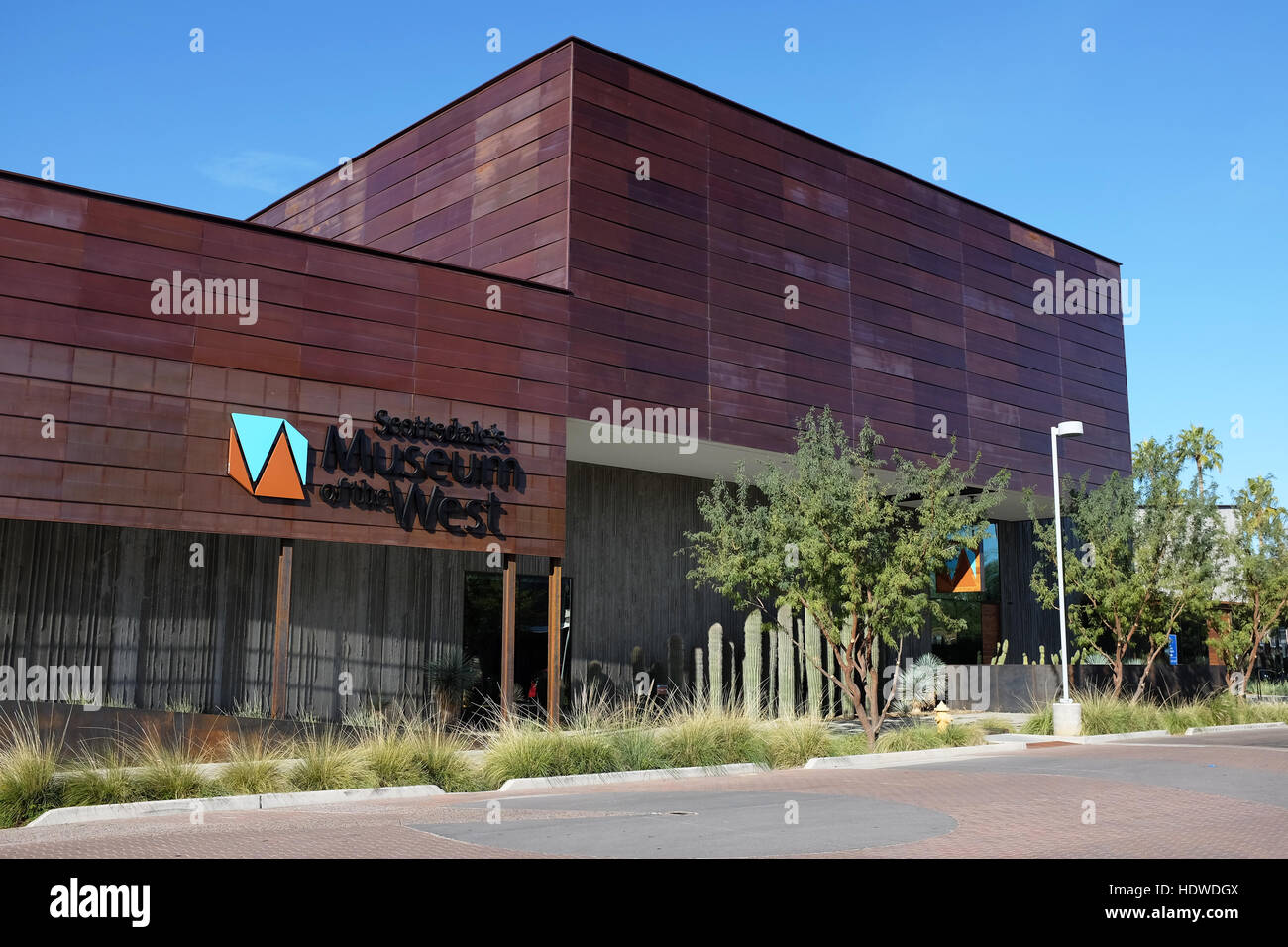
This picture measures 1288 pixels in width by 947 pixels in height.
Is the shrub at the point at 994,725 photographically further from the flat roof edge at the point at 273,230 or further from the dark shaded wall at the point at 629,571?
A: the flat roof edge at the point at 273,230

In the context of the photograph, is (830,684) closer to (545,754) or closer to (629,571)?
(629,571)

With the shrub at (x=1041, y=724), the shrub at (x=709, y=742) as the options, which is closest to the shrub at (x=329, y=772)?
the shrub at (x=709, y=742)

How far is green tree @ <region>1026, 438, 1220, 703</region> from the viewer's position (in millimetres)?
28422

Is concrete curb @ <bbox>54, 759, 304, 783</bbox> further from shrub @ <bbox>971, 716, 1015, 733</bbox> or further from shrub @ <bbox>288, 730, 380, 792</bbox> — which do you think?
shrub @ <bbox>971, 716, 1015, 733</bbox>

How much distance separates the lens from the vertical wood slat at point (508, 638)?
20031 mm

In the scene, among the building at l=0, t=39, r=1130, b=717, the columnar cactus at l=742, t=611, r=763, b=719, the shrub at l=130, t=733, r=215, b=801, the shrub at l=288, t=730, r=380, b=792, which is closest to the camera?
the shrub at l=130, t=733, r=215, b=801

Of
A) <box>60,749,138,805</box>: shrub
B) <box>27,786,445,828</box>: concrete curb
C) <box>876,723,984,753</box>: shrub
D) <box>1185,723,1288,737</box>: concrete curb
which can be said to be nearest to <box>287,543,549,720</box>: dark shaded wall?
<box>27,786,445,828</box>: concrete curb

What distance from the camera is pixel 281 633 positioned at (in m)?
18.0

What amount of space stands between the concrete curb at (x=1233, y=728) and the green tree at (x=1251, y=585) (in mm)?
5063

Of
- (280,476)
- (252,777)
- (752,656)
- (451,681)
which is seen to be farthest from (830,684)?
(252,777)

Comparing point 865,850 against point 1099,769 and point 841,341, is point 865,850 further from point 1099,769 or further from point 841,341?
point 841,341

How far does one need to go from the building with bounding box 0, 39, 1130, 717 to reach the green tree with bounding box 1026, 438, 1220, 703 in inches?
117
